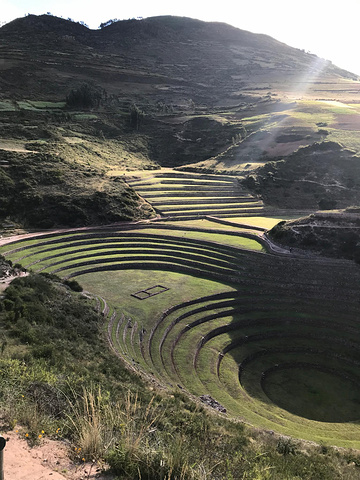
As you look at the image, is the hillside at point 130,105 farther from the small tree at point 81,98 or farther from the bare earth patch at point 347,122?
the bare earth patch at point 347,122

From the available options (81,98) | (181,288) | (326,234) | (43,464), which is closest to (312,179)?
(326,234)

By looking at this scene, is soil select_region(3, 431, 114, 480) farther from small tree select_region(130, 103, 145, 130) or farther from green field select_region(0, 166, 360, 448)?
small tree select_region(130, 103, 145, 130)

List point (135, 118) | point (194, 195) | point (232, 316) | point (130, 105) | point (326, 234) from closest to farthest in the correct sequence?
point (232, 316) → point (326, 234) → point (194, 195) → point (135, 118) → point (130, 105)

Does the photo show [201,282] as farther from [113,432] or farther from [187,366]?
[113,432]

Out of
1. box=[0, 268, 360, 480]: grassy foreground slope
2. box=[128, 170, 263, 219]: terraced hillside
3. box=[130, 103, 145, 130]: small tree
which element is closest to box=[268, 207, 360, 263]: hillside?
box=[128, 170, 263, 219]: terraced hillside

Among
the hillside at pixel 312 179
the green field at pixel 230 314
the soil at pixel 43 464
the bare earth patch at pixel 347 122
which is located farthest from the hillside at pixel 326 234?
the bare earth patch at pixel 347 122

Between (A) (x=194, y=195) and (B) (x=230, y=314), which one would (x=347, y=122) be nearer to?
(A) (x=194, y=195)
